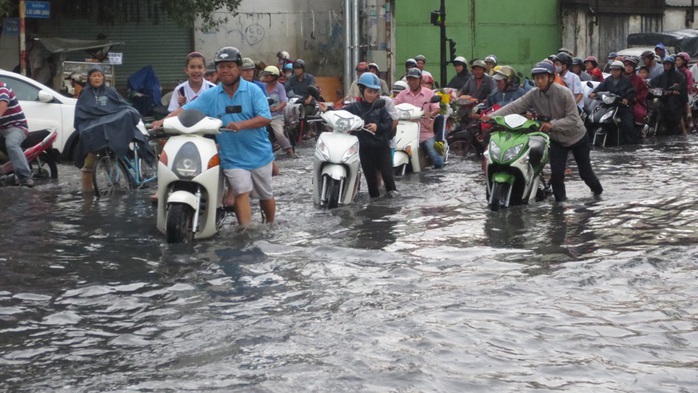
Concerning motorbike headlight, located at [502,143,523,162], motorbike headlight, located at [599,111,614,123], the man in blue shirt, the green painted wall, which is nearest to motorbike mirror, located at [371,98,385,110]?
motorbike headlight, located at [502,143,523,162]

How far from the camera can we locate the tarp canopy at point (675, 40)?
33188mm

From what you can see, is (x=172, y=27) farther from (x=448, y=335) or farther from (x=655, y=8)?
(x=448, y=335)

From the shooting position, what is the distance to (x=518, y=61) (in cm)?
3800

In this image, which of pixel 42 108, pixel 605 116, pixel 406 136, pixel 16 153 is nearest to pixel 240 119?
pixel 16 153

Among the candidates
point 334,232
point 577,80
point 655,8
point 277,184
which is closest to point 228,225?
point 334,232

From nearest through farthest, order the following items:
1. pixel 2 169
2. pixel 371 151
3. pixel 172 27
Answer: pixel 371 151, pixel 2 169, pixel 172 27

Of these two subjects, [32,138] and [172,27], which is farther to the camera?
[172,27]

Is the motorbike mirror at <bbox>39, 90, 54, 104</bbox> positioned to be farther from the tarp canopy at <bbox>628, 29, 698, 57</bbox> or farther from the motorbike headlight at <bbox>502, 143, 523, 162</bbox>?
the tarp canopy at <bbox>628, 29, 698, 57</bbox>

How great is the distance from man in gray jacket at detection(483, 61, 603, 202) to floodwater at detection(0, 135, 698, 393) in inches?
18.0

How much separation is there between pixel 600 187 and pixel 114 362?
822 cm

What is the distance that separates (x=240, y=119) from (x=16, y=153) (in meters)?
5.56

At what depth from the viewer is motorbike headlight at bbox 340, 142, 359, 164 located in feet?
40.0

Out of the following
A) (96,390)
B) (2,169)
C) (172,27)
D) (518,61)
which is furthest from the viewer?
(518,61)

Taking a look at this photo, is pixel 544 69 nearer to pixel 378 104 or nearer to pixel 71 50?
pixel 378 104
